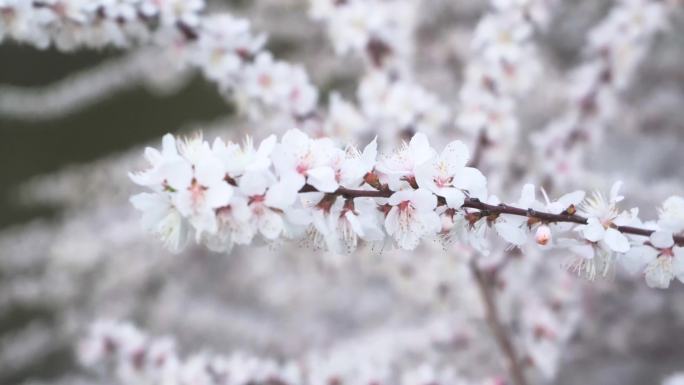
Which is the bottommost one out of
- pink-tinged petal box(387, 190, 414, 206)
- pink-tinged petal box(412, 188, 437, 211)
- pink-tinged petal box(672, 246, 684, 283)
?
pink-tinged petal box(672, 246, 684, 283)

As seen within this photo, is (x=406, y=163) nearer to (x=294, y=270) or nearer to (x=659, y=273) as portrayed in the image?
(x=659, y=273)

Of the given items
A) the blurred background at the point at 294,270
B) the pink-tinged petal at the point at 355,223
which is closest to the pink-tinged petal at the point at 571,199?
the pink-tinged petal at the point at 355,223

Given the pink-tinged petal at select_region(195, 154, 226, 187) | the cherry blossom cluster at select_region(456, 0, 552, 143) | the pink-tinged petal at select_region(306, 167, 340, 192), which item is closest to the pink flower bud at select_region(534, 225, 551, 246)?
the pink-tinged petal at select_region(306, 167, 340, 192)

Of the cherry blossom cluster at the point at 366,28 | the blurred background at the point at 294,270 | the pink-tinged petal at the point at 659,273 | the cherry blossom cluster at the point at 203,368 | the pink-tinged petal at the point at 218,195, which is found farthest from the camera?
the blurred background at the point at 294,270

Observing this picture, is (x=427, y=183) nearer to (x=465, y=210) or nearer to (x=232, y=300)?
(x=465, y=210)

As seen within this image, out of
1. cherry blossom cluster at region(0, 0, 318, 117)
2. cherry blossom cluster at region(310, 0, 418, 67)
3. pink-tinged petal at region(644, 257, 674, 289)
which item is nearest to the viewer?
pink-tinged petal at region(644, 257, 674, 289)

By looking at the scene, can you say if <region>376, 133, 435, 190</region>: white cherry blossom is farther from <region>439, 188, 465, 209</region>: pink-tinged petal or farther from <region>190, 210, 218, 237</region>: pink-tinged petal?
<region>190, 210, 218, 237</region>: pink-tinged petal

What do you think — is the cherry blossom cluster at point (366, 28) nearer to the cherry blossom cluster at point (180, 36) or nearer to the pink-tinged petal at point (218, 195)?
the cherry blossom cluster at point (180, 36)
